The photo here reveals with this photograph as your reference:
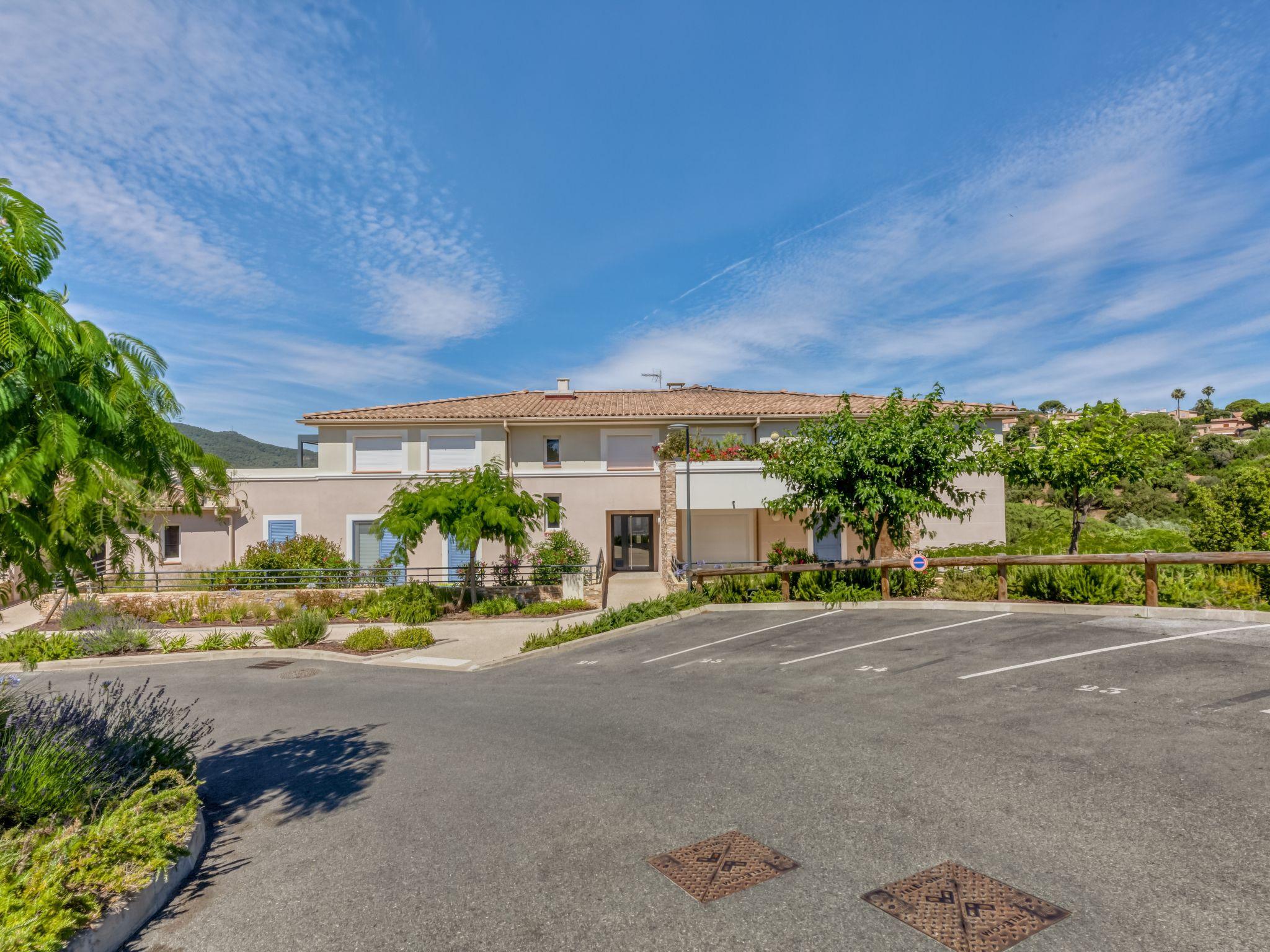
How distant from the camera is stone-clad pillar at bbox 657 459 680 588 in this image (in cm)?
2278

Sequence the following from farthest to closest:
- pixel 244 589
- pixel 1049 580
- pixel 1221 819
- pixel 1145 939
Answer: pixel 244 589
pixel 1049 580
pixel 1221 819
pixel 1145 939

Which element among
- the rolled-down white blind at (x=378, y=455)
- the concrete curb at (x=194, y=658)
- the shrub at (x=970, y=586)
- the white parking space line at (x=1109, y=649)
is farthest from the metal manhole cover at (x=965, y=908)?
the rolled-down white blind at (x=378, y=455)

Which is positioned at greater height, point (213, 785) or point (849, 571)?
point (849, 571)

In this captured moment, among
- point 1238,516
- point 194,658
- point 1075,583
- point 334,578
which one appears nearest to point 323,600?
point 334,578

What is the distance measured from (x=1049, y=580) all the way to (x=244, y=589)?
2202cm

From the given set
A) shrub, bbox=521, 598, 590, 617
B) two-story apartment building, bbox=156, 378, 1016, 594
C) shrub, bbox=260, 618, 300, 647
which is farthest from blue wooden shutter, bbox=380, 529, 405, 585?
shrub, bbox=260, 618, 300, 647

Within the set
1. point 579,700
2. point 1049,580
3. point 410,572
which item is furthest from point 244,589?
point 1049,580

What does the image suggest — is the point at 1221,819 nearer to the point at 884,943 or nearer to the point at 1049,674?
the point at 884,943

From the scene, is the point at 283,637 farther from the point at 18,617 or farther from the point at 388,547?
the point at 18,617

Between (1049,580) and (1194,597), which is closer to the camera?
(1194,597)

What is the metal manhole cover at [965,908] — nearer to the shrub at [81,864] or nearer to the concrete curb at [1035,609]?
the shrub at [81,864]

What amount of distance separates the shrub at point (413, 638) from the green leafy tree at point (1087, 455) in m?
14.6

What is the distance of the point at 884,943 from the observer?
141 inches

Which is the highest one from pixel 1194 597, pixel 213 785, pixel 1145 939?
pixel 1194 597
